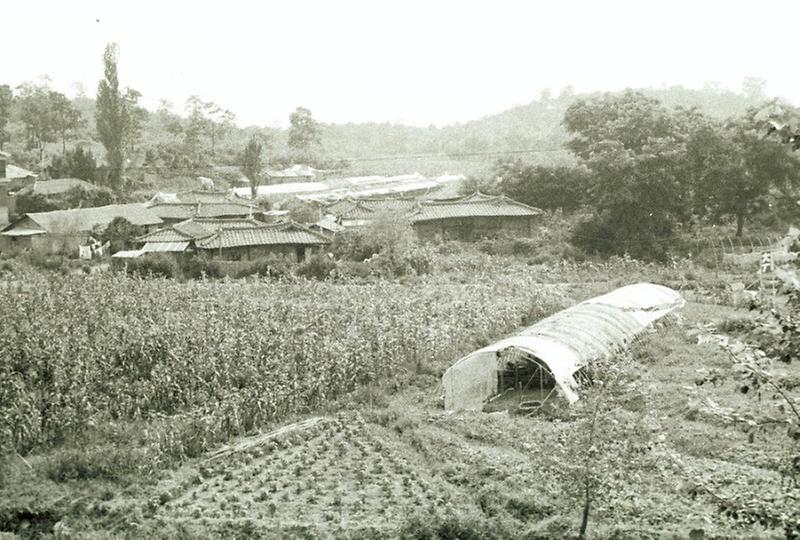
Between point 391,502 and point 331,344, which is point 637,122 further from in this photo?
point 391,502

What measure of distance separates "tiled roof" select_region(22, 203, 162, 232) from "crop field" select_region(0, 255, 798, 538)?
16850mm

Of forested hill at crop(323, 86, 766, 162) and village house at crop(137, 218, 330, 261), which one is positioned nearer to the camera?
village house at crop(137, 218, 330, 261)

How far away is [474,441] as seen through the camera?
1123 cm

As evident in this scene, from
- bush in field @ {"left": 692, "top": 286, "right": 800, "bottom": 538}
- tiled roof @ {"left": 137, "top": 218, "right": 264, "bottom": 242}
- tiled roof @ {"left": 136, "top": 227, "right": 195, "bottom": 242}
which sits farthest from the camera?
tiled roof @ {"left": 137, "top": 218, "right": 264, "bottom": 242}

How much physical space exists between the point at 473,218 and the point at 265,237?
11.0 m

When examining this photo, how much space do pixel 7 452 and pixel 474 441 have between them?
21.1ft

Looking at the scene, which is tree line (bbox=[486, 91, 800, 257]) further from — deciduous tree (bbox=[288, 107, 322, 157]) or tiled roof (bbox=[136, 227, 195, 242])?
deciduous tree (bbox=[288, 107, 322, 157])

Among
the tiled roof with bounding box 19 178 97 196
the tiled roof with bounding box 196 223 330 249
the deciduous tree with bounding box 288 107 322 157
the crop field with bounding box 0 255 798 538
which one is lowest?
the crop field with bounding box 0 255 798 538

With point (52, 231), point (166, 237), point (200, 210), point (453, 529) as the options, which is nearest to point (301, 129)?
point (200, 210)

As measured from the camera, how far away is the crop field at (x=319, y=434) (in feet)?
27.2

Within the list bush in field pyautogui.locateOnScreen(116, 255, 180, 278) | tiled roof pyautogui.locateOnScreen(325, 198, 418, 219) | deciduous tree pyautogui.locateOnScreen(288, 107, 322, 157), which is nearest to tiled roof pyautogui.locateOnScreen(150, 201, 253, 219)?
tiled roof pyautogui.locateOnScreen(325, 198, 418, 219)

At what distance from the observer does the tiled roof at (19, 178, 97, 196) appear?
42.8 metres

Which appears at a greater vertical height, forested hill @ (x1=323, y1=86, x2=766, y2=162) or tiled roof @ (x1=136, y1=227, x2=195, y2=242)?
forested hill @ (x1=323, y1=86, x2=766, y2=162)

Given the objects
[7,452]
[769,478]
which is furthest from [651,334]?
[7,452]
